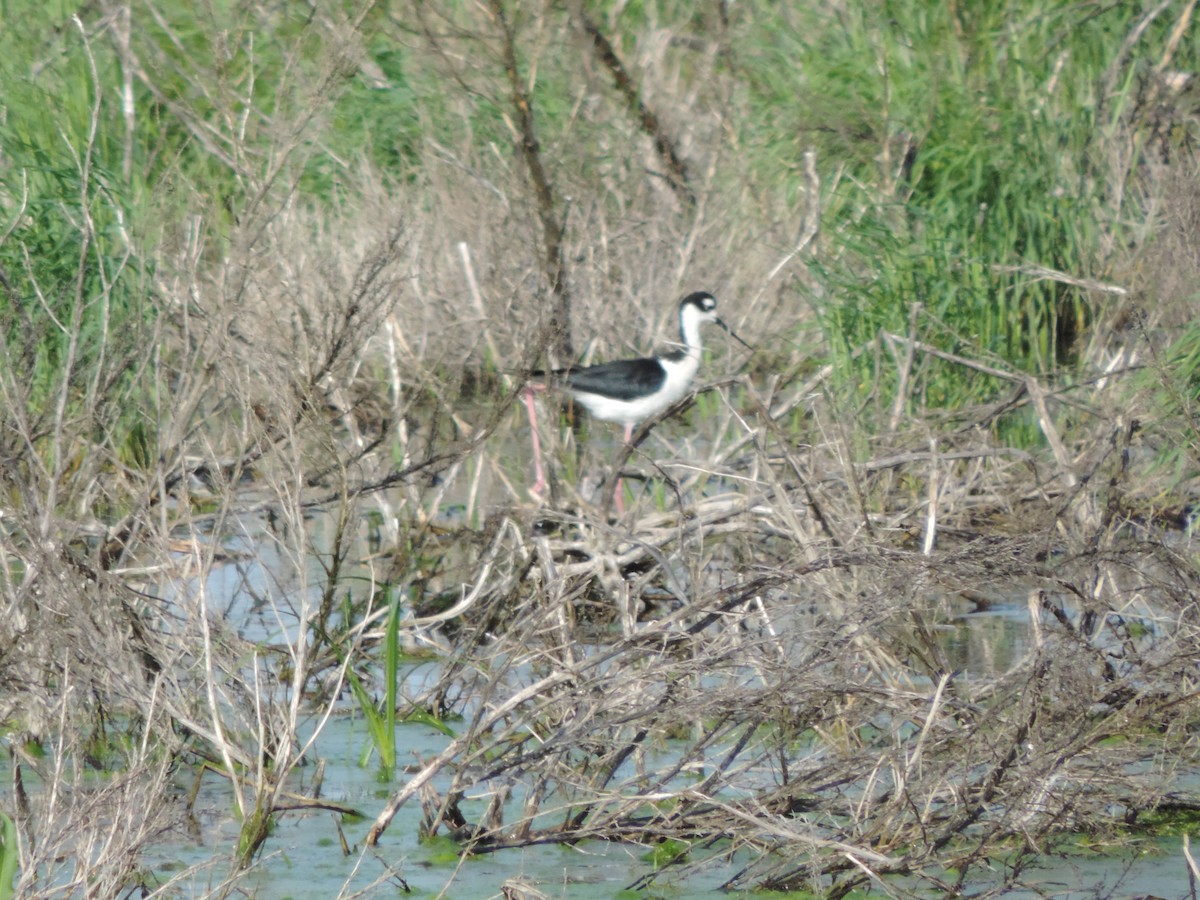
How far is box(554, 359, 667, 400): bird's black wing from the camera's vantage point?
890 centimetres

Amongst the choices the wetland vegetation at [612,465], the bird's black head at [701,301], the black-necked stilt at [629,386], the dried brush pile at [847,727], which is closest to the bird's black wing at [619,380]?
the black-necked stilt at [629,386]

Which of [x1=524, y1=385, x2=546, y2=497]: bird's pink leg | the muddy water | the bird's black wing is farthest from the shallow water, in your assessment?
the bird's black wing

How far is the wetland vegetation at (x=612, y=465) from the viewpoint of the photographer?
4043mm

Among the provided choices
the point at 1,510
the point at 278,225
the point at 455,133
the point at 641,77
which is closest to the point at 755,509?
the point at 1,510

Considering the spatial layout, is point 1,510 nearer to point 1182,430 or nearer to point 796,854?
point 796,854

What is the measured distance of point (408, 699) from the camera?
5414 millimetres

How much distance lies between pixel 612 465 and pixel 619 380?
2.06 meters

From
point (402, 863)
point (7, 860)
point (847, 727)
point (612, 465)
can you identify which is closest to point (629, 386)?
point (612, 465)

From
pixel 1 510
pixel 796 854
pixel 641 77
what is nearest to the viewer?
pixel 796 854

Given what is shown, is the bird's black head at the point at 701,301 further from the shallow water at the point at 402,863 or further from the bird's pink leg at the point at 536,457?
the shallow water at the point at 402,863

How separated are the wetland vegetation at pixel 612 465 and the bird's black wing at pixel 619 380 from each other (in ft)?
1.33

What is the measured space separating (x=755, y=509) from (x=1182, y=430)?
53.9 inches

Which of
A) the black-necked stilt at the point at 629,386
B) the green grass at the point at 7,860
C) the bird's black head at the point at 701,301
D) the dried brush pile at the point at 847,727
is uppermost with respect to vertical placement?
the green grass at the point at 7,860

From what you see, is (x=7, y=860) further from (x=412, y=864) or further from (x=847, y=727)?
(x=847, y=727)
